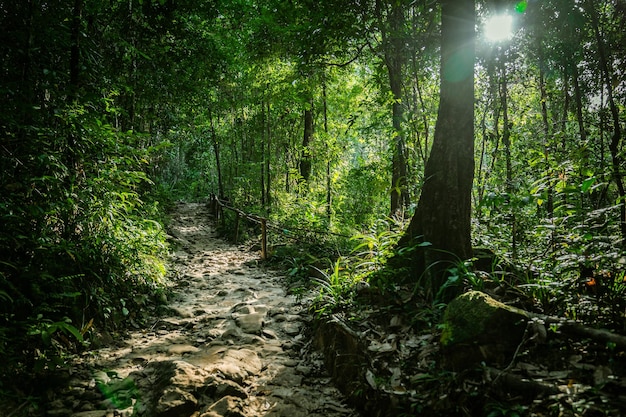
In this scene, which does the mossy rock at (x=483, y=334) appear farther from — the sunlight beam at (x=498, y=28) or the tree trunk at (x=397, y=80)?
the sunlight beam at (x=498, y=28)

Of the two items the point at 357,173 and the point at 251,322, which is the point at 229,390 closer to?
the point at 251,322

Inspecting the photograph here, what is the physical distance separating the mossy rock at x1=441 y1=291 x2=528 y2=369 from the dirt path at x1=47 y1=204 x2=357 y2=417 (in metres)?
1.13

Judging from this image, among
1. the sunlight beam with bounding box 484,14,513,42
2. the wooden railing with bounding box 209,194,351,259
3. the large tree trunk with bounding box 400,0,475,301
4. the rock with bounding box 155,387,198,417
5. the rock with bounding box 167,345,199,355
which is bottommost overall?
the rock with bounding box 167,345,199,355

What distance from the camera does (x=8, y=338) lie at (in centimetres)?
334

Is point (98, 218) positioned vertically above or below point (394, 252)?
above

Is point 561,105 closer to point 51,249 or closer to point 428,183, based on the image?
point 428,183

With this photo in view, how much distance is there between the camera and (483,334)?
2.91 meters

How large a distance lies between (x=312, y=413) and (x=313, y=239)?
6.78 m

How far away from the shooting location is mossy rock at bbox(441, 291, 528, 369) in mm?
2855

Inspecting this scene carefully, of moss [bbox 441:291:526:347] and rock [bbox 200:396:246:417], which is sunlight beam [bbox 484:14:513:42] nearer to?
moss [bbox 441:291:526:347]

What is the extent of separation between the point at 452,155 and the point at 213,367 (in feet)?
12.4

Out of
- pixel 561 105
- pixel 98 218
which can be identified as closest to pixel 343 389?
pixel 98 218

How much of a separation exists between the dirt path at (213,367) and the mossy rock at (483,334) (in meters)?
1.13

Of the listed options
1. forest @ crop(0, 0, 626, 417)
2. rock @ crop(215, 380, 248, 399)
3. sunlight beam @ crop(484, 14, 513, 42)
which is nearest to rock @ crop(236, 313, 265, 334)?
forest @ crop(0, 0, 626, 417)
